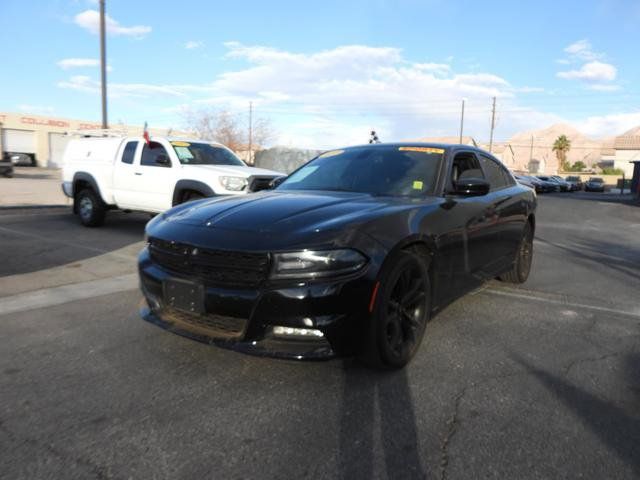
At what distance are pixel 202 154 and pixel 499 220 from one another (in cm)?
595

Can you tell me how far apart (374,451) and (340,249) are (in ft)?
3.55

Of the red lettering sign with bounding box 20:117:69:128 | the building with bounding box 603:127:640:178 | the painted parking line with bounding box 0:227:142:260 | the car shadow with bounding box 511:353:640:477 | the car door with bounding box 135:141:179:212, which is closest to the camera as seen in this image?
the car shadow with bounding box 511:353:640:477

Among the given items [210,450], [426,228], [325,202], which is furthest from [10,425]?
[426,228]

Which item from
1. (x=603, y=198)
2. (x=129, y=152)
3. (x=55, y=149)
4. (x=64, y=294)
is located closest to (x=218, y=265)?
(x=64, y=294)

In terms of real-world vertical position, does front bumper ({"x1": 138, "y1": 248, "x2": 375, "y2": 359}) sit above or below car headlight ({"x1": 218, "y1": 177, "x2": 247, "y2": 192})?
below

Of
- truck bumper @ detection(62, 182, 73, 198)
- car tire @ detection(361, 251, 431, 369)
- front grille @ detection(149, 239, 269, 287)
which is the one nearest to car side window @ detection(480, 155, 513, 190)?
car tire @ detection(361, 251, 431, 369)

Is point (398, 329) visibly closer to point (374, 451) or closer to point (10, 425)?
point (374, 451)

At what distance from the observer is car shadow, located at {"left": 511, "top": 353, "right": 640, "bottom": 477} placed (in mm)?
2559

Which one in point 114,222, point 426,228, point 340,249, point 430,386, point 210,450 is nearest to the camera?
point 210,450

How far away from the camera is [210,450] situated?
246 cm

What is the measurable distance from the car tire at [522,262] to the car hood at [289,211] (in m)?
2.47

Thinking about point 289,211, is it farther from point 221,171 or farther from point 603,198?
point 603,198

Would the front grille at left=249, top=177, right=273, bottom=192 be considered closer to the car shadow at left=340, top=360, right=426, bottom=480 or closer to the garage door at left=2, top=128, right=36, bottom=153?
the car shadow at left=340, top=360, right=426, bottom=480

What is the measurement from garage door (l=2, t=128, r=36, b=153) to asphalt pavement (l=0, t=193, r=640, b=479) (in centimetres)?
4477
